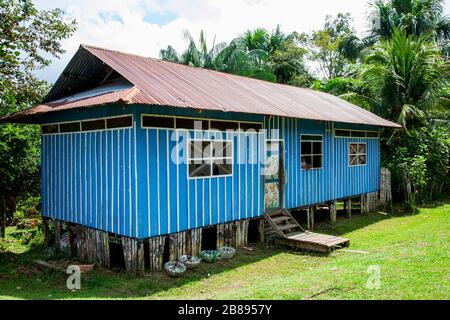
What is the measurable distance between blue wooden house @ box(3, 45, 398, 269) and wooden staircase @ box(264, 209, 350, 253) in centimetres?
23

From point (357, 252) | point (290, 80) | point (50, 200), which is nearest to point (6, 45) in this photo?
point (50, 200)

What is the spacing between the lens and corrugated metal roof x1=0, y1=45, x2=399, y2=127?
28.3 feet

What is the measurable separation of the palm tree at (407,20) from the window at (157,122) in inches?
822

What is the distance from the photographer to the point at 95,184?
936 centimetres

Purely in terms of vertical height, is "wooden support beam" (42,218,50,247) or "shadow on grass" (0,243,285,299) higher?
"wooden support beam" (42,218,50,247)

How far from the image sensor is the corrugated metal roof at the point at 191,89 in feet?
28.3

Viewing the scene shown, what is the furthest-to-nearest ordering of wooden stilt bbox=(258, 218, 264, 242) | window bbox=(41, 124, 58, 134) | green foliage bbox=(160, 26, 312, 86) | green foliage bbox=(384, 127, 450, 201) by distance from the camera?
green foliage bbox=(160, 26, 312, 86) → green foliage bbox=(384, 127, 450, 201) → wooden stilt bbox=(258, 218, 264, 242) → window bbox=(41, 124, 58, 134)

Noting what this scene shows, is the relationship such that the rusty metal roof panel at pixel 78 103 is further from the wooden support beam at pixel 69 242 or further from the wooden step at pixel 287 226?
the wooden step at pixel 287 226

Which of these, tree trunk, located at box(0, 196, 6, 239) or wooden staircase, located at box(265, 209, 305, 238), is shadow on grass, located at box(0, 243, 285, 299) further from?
tree trunk, located at box(0, 196, 6, 239)

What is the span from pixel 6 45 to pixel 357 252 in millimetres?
10462

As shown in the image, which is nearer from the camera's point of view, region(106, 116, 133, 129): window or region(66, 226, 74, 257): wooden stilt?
region(106, 116, 133, 129): window

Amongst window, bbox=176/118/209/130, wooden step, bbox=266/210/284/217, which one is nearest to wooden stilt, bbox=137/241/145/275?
window, bbox=176/118/209/130

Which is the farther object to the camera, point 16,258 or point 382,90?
point 382,90
